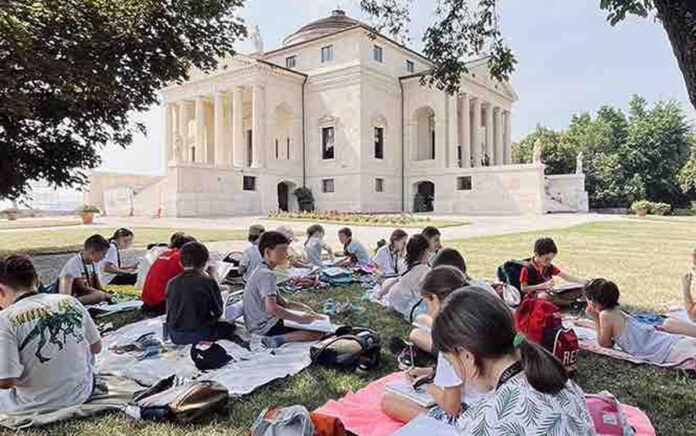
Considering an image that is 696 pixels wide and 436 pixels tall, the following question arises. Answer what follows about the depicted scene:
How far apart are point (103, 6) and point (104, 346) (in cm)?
796

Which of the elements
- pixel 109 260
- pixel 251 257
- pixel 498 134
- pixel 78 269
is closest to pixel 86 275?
pixel 78 269

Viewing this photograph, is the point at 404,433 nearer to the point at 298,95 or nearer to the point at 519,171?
the point at 519,171

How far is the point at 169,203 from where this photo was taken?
33.0 meters

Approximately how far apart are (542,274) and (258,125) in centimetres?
3308

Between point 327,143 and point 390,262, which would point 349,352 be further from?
point 327,143

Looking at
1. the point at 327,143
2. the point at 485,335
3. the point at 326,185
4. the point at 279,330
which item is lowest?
the point at 279,330

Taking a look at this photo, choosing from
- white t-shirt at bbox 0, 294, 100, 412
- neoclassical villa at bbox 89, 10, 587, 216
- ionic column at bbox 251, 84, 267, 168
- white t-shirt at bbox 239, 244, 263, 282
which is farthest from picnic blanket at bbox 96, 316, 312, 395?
ionic column at bbox 251, 84, 267, 168

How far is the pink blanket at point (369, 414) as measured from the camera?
3.17m

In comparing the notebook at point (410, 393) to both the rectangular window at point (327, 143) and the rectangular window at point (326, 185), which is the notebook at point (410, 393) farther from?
the rectangular window at point (327, 143)

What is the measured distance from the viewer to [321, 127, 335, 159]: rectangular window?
128ft

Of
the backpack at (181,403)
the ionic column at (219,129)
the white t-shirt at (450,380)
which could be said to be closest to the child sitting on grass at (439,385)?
the white t-shirt at (450,380)

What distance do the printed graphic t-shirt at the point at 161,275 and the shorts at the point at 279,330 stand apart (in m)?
1.99

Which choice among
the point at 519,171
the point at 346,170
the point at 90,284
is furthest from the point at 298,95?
the point at 90,284

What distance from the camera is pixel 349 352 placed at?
14.4ft
